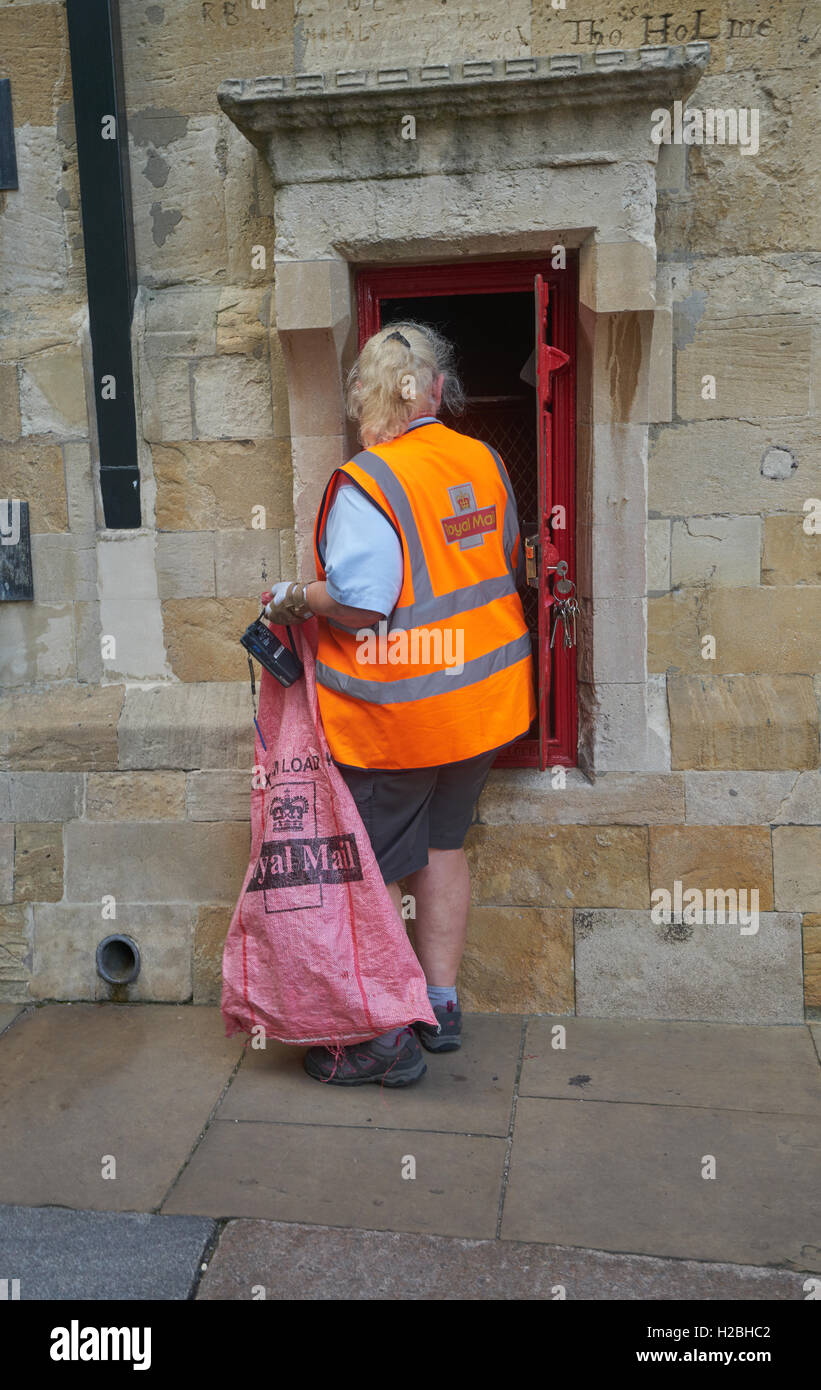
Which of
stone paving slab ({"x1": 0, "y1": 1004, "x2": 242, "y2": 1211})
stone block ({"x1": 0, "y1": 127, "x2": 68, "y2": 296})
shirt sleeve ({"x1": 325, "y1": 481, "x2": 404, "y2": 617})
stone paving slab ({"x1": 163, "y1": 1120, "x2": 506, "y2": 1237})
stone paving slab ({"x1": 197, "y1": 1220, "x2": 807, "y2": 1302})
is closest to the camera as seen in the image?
stone paving slab ({"x1": 197, "y1": 1220, "x2": 807, "y2": 1302})

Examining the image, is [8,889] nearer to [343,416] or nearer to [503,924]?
[503,924]

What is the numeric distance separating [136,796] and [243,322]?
1.52m

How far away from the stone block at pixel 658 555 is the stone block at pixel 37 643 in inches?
72.8

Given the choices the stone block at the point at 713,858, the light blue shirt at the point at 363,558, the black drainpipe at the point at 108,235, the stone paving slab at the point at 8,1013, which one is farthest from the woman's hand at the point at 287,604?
the stone paving slab at the point at 8,1013

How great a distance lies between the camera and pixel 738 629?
3619 mm

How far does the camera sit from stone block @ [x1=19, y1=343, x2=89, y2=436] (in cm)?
377

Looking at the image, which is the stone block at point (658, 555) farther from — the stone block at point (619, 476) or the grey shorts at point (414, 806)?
the grey shorts at point (414, 806)

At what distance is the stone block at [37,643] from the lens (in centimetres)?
392

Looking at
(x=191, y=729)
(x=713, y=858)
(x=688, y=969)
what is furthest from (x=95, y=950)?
(x=713, y=858)

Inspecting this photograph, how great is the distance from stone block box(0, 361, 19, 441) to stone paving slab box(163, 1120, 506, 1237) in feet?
7.29

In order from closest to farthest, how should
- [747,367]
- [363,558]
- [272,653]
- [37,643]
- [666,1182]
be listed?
[666,1182]
[363,558]
[272,653]
[747,367]
[37,643]

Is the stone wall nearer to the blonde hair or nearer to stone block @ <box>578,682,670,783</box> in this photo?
stone block @ <box>578,682,670,783</box>

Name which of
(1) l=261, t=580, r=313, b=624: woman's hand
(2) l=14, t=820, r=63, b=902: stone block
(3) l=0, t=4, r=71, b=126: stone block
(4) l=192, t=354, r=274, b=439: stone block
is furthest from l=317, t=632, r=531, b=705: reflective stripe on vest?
(3) l=0, t=4, r=71, b=126: stone block

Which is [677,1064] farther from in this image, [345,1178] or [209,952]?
[209,952]
